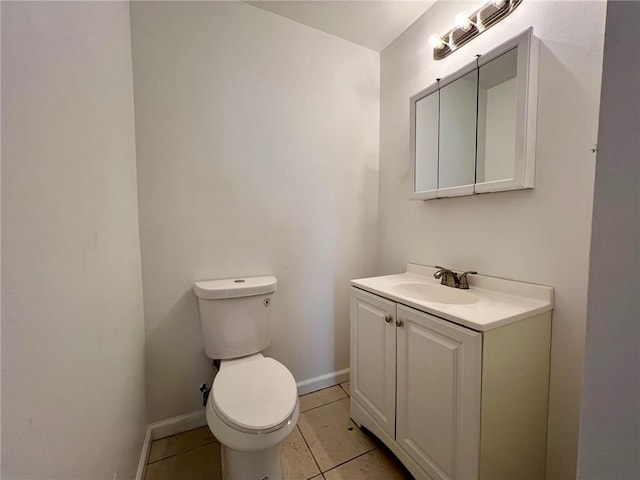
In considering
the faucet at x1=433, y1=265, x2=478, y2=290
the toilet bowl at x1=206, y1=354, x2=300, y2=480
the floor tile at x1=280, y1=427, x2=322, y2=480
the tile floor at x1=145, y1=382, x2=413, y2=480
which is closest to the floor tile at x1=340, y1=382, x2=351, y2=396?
the tile floor at x1=145, y1=382, x2=413, y2=480

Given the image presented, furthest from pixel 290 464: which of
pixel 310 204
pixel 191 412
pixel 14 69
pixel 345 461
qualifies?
pixel 14 69

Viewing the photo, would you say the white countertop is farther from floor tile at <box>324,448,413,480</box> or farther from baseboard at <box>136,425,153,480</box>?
baseboard at <box>136,425,153,480</box>

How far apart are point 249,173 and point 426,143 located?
105 cm

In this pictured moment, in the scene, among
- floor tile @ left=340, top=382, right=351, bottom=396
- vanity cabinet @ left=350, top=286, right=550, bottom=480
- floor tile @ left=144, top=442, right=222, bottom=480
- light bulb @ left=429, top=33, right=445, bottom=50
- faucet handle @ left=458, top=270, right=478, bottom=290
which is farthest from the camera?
floor tile @ left=340, top=382, right=351, bottom=396

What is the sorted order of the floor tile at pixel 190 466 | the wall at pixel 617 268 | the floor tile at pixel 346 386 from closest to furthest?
the wall at pixel 617 268 → the floor tile at pixel 190 466 → the floor tile at pixel 346 386

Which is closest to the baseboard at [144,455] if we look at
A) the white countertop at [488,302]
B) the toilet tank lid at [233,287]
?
the toilet tank lid at [233,287]

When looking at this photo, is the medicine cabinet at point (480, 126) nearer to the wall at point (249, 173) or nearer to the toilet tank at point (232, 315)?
the wall at point (249, 173)

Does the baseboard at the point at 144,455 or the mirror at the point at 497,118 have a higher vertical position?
the mirror at the point at 497,118

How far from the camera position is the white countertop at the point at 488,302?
0.88 meters

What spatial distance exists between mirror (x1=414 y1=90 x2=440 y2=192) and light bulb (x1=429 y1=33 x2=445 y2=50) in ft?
0.74

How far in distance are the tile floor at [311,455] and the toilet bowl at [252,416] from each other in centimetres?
17

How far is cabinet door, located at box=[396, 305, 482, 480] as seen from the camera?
87 centimetres

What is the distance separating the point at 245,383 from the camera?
1131 millimetres

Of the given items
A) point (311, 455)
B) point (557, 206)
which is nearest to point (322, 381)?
point (311, 455)
